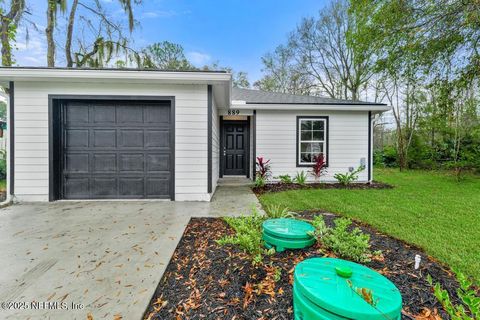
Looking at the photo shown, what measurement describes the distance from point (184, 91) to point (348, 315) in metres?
4.36

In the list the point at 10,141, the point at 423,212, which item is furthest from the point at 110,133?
the point at 423,212

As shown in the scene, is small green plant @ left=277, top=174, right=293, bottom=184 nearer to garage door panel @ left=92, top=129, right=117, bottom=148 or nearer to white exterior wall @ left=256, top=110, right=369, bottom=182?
white exterior wall @ left=256, top=110, right=369, bottom=182

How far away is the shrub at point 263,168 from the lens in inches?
255

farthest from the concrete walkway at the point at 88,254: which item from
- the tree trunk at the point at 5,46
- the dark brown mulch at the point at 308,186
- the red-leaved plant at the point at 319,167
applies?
the tree trunk at the point at 5,46

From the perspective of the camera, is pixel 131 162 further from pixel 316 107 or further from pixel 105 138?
pixel 316 107

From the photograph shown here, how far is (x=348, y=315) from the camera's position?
1.03 metres

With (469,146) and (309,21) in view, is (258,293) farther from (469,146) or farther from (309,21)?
(309,21)

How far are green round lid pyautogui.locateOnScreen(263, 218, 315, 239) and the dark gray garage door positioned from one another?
9.47 feet

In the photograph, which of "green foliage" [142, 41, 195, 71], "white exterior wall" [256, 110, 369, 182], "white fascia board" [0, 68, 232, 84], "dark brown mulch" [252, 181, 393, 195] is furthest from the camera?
"green foliage" [142, 41, 195, 71]

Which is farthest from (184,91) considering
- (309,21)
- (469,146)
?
(309,21)

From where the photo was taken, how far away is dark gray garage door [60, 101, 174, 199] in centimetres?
454

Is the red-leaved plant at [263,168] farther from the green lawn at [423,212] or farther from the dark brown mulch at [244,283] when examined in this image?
the dark brown mulch at [244,283]

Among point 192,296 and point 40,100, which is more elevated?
point 40,100

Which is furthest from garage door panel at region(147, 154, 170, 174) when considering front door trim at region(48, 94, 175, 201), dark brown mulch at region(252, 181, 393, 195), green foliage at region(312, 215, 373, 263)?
green foliage at region(312, 215, 373, 263)
